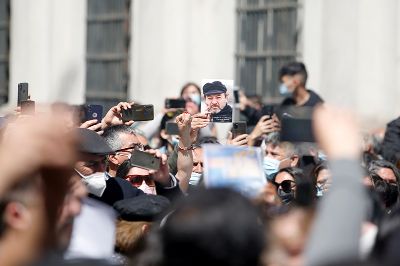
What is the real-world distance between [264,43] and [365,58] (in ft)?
6.97

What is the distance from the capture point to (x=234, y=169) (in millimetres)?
4777

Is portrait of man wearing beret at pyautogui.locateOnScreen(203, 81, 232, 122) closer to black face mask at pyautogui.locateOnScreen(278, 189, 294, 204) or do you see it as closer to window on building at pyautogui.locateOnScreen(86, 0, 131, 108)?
black face mask at pyautogui.locateOnScreen(278, 189, 294, 204)

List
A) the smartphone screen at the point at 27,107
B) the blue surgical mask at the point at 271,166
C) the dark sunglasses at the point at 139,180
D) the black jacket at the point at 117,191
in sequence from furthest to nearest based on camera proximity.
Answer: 1. the blue surgical mask at the point at 271,166
2. the dark sunglasses at the point at 139,180
3. the smartphone screen at the point at 27,107
4. the black jacket at the point at 117,191

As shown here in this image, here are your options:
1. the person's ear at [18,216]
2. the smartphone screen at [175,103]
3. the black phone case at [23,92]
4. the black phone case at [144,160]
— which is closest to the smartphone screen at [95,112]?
the black phone case at [23,92]

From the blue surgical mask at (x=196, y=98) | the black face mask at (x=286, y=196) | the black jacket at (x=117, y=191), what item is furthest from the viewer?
the blue surgical mask at (x=196, y=98)

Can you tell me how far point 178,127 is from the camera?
774 centimetres

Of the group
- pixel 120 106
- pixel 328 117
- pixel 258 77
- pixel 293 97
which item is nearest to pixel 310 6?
pixel 258 77

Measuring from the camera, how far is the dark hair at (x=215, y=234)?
3650mm

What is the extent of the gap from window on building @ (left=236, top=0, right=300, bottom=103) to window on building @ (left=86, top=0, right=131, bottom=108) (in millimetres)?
1759

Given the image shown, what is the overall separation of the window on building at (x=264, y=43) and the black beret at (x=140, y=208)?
27.2ft

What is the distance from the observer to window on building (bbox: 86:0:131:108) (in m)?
16.1

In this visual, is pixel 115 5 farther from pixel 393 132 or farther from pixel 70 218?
pixel 70 218

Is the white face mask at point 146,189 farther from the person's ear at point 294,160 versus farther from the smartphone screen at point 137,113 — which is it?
the person's ear at point 294,160

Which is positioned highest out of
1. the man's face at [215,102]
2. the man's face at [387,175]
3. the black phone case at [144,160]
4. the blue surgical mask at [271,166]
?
the man's face at [215,102]
